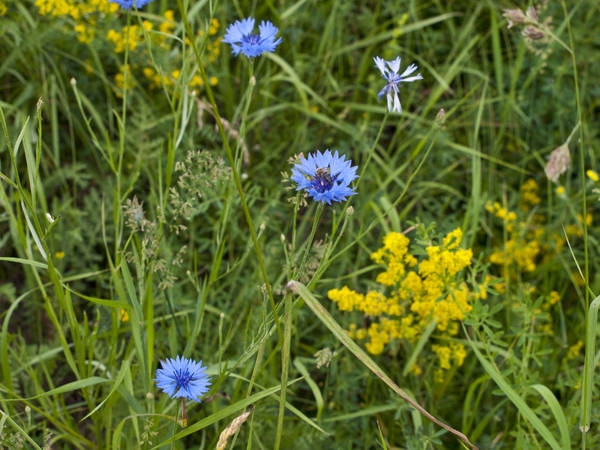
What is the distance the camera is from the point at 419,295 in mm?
1815

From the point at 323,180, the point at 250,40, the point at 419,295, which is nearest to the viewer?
the point at 323,180

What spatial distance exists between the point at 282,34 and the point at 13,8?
967 mm

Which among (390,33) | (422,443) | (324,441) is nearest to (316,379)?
(324,441)

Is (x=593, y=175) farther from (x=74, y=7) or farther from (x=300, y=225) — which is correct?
(x=74, y=7)

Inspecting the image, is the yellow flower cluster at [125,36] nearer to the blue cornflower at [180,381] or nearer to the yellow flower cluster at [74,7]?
the yellow flower cluster at [74,7]

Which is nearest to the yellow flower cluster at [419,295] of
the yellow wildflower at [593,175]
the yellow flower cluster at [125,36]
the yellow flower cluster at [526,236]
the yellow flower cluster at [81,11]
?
the yellow flower cluster at [526,236]

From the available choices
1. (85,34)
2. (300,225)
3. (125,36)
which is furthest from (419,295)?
(85,34)

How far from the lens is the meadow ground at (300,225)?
164 cm

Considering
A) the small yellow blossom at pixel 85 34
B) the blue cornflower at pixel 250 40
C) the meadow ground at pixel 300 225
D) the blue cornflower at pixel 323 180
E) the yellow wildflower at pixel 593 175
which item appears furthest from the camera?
the small yellow blossom at pixel 85 34

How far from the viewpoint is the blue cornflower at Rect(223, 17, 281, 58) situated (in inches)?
60.3

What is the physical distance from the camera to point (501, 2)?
111 inches

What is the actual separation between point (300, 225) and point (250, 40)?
3.09 feet

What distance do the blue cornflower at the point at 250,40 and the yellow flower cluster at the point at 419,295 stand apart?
548 millimetres

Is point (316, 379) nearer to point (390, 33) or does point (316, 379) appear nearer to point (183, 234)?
point (183, 234)
